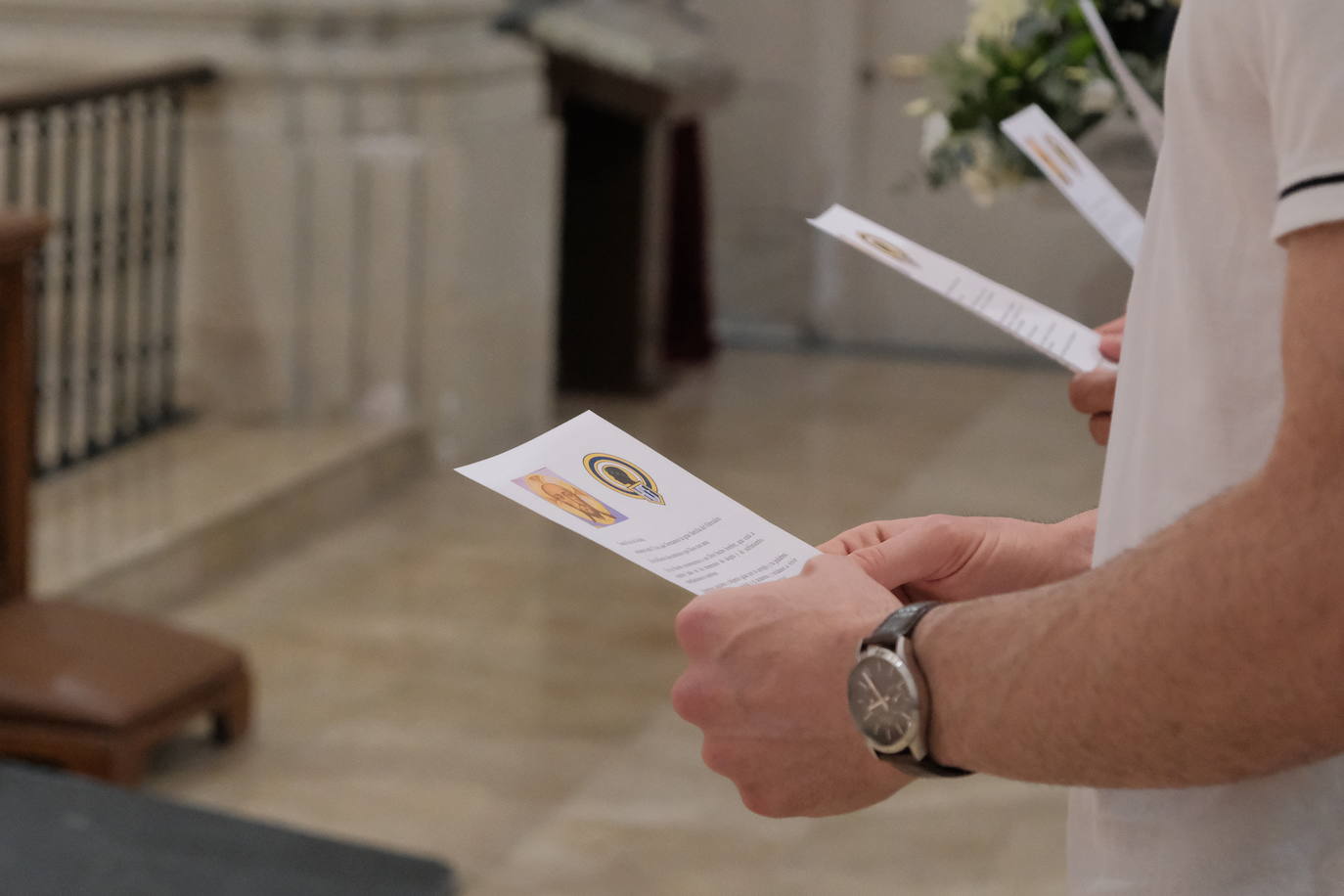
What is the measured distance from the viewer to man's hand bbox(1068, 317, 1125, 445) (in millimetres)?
1281

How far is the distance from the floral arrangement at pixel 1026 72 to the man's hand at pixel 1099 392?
2.72 ft

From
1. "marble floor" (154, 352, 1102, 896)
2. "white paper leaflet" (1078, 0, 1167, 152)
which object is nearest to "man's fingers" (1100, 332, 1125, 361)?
"white paper leaflet" (1078, 0, 1167, 152)

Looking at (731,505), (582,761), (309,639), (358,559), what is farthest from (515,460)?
(358,559)

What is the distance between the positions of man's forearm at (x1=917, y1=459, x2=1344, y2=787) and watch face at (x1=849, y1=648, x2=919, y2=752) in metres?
0.02

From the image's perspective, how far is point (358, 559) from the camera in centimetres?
501

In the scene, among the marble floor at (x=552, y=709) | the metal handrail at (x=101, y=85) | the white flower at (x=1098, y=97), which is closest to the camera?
the white flower at (x=1098, y=97)

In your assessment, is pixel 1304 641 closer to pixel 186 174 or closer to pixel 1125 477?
pixel 1125 477

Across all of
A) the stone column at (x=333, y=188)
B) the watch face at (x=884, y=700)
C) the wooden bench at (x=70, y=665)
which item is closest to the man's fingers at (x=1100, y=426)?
the watch face at (x=884, y=700)

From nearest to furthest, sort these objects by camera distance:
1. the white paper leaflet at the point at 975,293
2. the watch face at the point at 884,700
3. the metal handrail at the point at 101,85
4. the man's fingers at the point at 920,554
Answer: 1. the watch face at the point at 884,700
2. the man's fingers at the point at 920,554
3. the white paper leaflet at the point at 975,293
4. the metal handrail at the point at 101,85

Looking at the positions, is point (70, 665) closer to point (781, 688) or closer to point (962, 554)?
point (962, 554)

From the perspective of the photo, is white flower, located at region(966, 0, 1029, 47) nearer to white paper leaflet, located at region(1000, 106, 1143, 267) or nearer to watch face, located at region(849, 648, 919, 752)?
white paper leaflet, located at region(1000, 106, 1143, 267)

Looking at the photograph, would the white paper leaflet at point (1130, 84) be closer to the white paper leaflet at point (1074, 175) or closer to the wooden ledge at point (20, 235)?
the white paper leaflet at point (1074, 175)

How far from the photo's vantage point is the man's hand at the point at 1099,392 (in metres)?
1.28

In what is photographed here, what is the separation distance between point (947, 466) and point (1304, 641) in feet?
17.9
